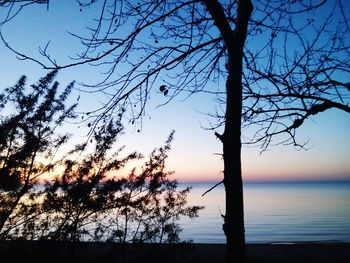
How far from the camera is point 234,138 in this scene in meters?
3.74

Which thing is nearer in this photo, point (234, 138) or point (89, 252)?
point (234, 138)

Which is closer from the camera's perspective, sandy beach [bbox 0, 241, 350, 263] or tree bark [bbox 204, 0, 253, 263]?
tree bark [bbox 204, 0, 253, 263]

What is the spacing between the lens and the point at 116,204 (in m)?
10.2

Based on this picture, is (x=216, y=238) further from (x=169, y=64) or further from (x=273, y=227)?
(x=169, y=64)

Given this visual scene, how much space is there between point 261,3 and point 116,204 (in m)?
7.58

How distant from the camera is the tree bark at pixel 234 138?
3.56m

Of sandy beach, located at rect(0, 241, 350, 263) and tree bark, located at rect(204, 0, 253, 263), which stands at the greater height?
tree bark, located at rect(204, 0, 253, 263)

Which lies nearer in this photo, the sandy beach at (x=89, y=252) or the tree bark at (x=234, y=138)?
the tree bark at (x=234, y=138)

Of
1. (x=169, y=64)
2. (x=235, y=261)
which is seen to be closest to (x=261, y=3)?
(x=169, y=64)

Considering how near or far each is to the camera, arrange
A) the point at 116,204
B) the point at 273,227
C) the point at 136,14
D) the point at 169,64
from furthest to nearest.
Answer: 1. the point at 273,227
2. the point at 116,204
3. the point at 169,64
4. the point at 136,14

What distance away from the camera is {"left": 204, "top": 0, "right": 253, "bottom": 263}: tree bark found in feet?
11.7

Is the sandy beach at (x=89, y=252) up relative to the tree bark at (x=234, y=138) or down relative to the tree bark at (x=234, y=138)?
down

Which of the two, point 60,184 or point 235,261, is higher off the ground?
point 60,184

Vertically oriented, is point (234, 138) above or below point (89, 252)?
above
